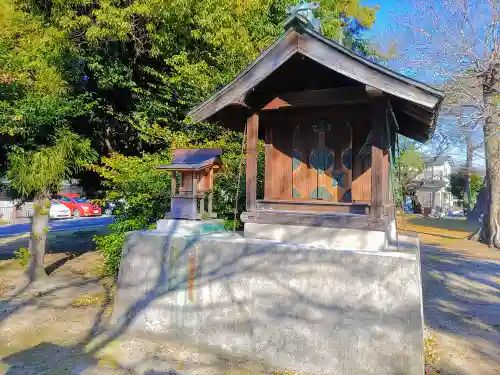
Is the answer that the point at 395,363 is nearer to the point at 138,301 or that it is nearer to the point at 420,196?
the point at 138,301

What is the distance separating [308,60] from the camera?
231 inches

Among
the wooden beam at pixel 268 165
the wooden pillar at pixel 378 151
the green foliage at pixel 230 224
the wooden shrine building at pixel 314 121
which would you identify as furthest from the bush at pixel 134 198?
the wooden pillar at pixel 378 151

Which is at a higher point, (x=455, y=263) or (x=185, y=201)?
(x=185, y=201)

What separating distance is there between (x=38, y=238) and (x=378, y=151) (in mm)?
8379

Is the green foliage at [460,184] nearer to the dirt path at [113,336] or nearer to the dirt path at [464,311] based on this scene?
the dirt path at [464,311]

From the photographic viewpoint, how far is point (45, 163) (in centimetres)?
873

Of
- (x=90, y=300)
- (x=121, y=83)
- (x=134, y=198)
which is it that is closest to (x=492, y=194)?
(x=134, y=198)

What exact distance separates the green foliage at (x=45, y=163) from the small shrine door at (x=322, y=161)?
5.72 meters

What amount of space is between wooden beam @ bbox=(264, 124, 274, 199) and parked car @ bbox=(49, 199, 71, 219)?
2562cm

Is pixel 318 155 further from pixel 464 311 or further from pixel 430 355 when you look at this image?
pixel 464 311

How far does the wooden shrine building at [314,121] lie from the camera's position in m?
5.34

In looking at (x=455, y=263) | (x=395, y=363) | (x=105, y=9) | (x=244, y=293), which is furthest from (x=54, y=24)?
(x=455, y=263)

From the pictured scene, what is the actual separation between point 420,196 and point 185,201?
50250 mm

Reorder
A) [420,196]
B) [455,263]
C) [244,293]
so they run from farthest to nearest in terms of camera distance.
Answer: [420,196], [455,263], [244,293]
